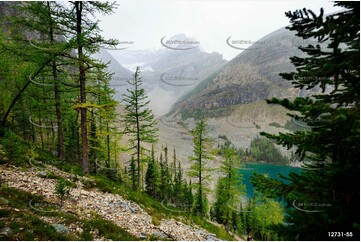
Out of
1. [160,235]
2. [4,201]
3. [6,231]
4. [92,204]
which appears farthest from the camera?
[92,204]

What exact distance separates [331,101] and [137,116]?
21859mm

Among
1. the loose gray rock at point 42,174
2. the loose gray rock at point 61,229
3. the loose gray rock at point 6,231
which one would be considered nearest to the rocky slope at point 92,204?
the loose gray rock at point 42,174

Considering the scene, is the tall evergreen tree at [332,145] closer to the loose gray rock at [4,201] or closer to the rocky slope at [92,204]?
the rocky slope at [92,204]

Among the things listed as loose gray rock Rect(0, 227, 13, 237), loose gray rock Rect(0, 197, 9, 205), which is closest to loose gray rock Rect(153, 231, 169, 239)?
loose gray rock Rect(0, 227, 13, 237)

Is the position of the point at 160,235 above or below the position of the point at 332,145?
below

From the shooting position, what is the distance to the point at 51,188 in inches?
484

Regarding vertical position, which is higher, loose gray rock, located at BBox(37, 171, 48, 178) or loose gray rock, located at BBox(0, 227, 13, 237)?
loose gray rock, located at BBox(0, 227, 13, 237)

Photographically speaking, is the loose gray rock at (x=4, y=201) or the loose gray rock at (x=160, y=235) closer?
the loose gray rock at (x=4, y=201)

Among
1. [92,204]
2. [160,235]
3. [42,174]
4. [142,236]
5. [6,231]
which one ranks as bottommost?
[160,235]

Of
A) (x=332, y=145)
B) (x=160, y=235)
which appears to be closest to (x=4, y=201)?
(x=160, y=235)

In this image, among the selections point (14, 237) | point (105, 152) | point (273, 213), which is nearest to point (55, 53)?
point (14, 237)

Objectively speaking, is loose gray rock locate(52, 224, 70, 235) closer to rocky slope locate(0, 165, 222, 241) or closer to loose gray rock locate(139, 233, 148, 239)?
rocky slope locate(0, 165, 222, 241)

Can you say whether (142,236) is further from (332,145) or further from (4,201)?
(332,145)

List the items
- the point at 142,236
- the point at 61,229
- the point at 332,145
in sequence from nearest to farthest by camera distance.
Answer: the point at 332,145
the point at 61,229
the point at 142,236
